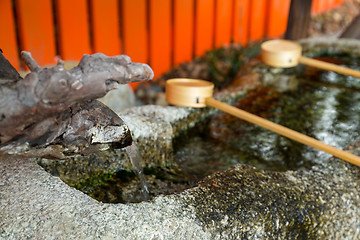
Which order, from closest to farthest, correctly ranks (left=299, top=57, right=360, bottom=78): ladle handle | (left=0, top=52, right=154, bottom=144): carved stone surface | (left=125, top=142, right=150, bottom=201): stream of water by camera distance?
1. (left=0, top=52, right=154, bottom=144): carved stone surface
2. (left=125, top=142, right=150, bottom=201): stream of water
3. (left=299, top=57, right=360, bottom=78): ladle handle

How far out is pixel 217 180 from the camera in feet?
5.14

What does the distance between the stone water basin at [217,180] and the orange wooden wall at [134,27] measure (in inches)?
61.3

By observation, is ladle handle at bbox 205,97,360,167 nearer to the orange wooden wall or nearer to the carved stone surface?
the carved stone surface

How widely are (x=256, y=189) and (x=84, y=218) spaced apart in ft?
2.10

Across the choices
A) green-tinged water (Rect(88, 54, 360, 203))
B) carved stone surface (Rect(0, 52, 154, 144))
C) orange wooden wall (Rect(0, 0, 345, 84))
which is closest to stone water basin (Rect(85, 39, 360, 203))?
green-tinged water (Rect(88, 54, 360, 203))

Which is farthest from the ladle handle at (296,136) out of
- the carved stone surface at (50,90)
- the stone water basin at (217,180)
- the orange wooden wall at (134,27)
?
the orange wooden wall at (134,27)

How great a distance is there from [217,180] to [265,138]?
0.83m

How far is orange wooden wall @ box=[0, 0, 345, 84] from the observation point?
3238mm

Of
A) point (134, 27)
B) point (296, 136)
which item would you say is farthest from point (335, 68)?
point (134, 27)

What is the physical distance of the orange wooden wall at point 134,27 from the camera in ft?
10.6

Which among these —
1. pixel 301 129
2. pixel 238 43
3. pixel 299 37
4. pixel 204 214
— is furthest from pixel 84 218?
pixel 238 43

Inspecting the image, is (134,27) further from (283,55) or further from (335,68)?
(335,68)

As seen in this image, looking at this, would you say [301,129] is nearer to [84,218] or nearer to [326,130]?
[326,130]

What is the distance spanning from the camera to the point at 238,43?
5406mm
